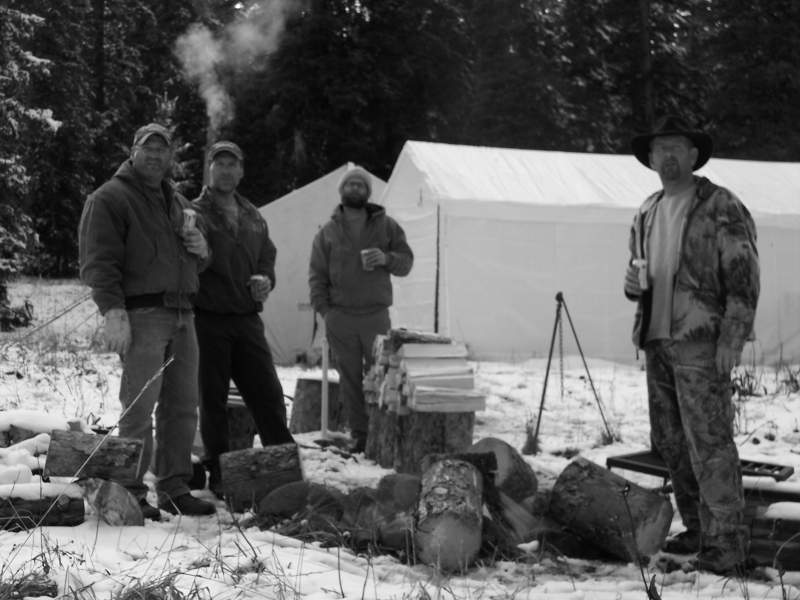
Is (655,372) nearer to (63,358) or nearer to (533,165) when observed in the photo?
(63,358)

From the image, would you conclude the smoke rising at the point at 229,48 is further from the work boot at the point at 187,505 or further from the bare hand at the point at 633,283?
the bare hand at the point at 633,283

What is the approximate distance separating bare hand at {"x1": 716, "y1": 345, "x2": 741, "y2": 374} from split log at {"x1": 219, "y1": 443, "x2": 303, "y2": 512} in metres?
2.00

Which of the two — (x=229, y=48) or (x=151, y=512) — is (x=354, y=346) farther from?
(x=229, y=48)

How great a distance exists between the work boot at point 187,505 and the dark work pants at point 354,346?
2053mm

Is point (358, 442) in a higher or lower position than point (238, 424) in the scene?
lower

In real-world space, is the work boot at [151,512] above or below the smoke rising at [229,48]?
below

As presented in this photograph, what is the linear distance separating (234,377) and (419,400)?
3.50ft

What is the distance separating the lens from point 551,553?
150 inches

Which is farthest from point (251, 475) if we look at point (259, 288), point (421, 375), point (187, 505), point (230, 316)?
point (421, 375)

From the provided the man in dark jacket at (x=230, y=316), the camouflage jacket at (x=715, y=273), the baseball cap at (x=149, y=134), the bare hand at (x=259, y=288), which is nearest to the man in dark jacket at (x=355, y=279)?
the man in dark jacket at (x=230, y=316)

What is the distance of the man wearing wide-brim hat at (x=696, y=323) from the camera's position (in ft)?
11.8

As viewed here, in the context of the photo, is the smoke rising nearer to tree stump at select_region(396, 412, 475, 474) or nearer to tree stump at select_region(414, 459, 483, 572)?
tree stump at select_region(396, 412, 475, 474)

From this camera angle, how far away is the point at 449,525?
3521 millimetres

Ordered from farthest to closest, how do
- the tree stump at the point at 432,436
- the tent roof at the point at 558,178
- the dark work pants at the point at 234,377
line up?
the tent roof at the point at 558,178 → the tree stump at the point at 432,436 → the dark work pants at the point at 234,377
